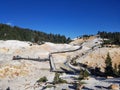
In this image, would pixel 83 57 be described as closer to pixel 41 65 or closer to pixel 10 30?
pixel 41 65

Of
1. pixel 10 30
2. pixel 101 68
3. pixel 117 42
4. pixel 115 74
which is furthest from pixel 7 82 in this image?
pixel 10 30

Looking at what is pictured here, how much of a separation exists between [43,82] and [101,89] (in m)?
13.9

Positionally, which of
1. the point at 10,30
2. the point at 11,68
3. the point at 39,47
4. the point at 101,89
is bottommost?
the point at 101,89

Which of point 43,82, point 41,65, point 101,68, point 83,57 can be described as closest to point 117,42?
point 83,57

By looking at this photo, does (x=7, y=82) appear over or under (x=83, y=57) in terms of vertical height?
under

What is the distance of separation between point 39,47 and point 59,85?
6162cm

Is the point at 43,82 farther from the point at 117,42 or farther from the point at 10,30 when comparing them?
the point at 10,30

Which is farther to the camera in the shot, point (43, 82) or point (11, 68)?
point (11, 68)

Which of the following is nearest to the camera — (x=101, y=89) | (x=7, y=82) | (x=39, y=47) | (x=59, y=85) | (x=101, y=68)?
(x=101, y=89)

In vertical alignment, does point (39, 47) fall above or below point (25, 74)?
above

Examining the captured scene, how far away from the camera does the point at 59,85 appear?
45.2 metres

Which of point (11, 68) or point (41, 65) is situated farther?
point (41, 65)

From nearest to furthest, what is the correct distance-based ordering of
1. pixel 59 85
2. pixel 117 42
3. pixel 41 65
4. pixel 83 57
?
pixel 59 85
pixel 41 65
pixel 83 57
pixel 117 42

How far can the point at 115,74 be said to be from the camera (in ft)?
203
